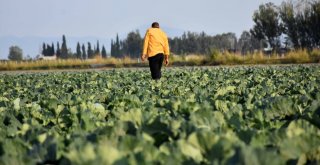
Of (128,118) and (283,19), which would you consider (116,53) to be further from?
(128,118)

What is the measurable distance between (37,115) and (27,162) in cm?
166

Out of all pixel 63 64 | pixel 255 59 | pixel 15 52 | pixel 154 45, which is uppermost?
pixel 15 52

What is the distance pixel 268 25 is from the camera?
7219 centimetres

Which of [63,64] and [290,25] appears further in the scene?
[290,25]

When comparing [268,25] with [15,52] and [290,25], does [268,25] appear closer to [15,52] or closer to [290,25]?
[290,25]

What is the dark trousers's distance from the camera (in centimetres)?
1081

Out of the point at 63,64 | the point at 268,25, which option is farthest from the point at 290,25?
the point at 63,64

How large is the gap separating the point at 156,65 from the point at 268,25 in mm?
64212

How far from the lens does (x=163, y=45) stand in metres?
11.5

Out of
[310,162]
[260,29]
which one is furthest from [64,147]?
[260,29]

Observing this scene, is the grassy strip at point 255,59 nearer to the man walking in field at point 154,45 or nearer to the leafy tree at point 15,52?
the man walking in field at point 154,45

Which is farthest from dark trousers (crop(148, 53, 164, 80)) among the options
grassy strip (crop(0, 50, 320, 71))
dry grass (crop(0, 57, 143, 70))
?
dry grass (crop(0, 57, 143, 70))

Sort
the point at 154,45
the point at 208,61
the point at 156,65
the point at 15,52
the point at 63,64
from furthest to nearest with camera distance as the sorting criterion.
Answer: the point at 15,52, the point at 63,64, the point at 208,61, the point at 154,45, the point at 156,65

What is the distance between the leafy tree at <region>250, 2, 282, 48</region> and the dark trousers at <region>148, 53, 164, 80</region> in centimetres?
6292
